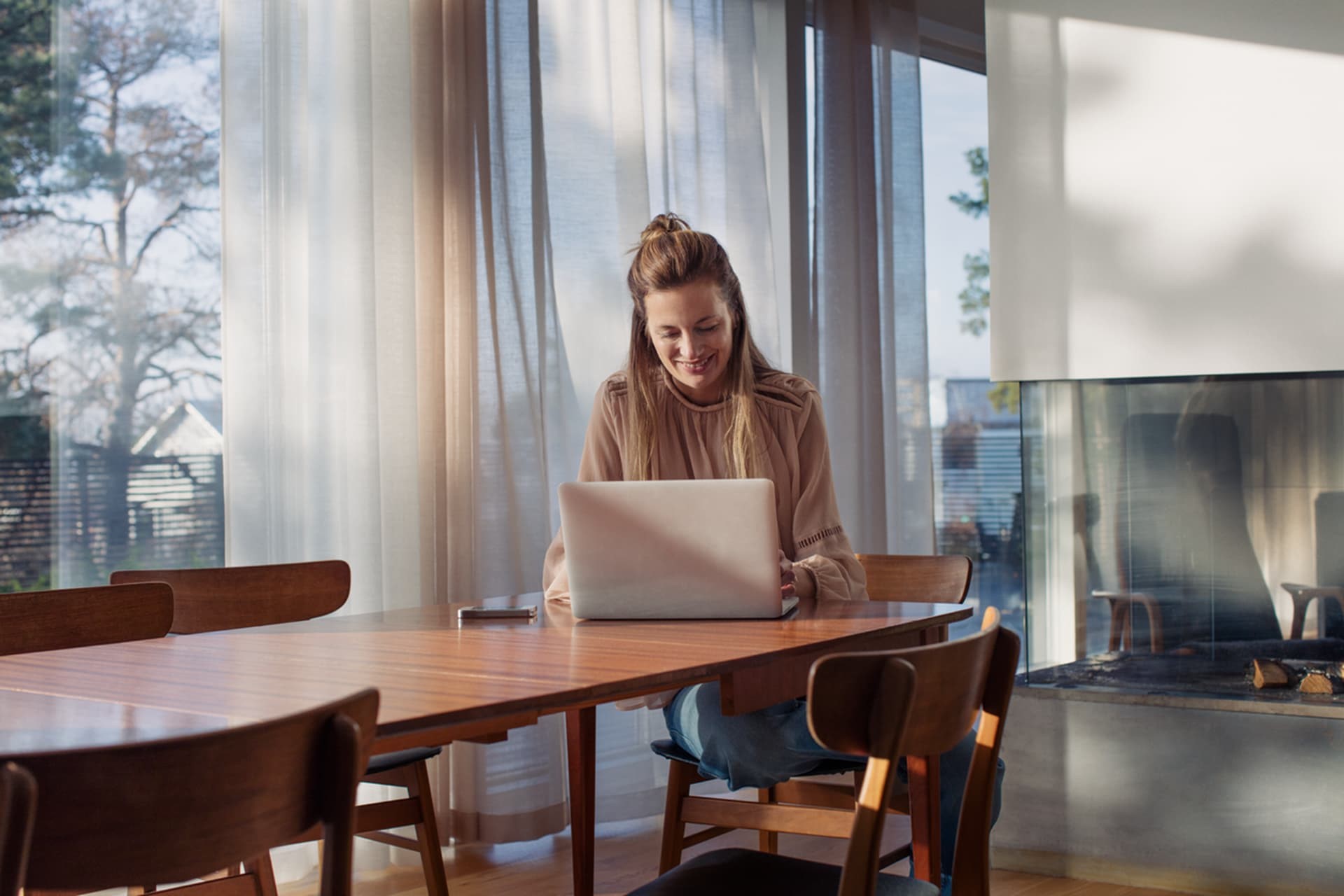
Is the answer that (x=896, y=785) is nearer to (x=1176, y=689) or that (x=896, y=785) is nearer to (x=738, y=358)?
(x=738, y=358)

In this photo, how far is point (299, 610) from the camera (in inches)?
91.0

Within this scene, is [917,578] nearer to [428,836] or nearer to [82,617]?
[428,836]

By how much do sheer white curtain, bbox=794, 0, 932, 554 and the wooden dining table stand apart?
2.16 m

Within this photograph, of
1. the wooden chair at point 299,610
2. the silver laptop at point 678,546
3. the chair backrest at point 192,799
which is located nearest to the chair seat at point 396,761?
the wooden chair at point 299,610

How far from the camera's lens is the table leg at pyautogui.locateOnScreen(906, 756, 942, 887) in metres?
1.68

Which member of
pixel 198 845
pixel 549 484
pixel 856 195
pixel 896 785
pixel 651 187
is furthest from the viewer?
pixel 856 195

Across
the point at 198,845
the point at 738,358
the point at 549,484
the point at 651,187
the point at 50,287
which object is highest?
the point at 651,187

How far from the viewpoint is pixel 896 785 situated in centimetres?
201

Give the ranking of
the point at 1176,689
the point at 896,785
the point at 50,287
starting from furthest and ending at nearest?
the point at 1176,689, the point at 50,287, the point at 896,785

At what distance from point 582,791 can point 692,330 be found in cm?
80

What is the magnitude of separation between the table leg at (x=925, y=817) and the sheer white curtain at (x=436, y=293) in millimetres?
1624

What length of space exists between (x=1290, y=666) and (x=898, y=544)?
1.50m

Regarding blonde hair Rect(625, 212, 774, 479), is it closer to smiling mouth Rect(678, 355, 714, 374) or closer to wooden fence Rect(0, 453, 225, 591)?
smiling mouth Rect(678, 355, 714, 374)

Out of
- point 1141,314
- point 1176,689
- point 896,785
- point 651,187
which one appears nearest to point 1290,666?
point 1176,689
